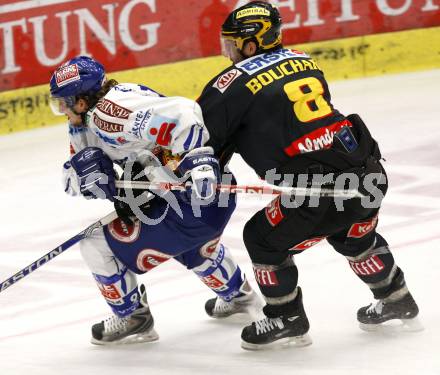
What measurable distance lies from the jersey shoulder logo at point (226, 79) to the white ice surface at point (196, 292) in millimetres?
993

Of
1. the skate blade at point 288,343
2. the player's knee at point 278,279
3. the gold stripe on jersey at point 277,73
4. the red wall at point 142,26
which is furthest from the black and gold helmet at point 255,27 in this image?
the red wall at point 142,26

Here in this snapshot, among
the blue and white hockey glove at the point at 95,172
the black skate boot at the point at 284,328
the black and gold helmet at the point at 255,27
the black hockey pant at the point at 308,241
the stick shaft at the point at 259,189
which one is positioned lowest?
the black skate boot at the point at 284,328

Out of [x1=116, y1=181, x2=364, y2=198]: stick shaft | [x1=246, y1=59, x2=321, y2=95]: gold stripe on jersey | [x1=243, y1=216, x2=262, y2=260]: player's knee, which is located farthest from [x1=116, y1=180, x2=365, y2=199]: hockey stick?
[x1=246, y1=59, x2=321, y2=95]: gold stripe on jersey

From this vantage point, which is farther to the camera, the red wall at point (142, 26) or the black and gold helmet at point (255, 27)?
the red wall at point (142, 26)

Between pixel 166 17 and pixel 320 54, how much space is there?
1.17 metres

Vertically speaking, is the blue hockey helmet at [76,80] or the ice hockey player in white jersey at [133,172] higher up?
the blue hockey helmet at [76,80]

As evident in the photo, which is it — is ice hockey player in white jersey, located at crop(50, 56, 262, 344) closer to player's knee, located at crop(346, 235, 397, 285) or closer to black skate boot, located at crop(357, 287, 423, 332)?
player's knee, located at crop(346, 235, 397, 285)

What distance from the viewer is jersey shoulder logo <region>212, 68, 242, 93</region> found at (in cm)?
400

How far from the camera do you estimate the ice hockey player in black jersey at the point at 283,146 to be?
3.99 m

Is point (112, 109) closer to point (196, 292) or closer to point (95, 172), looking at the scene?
point (95, 172)

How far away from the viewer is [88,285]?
17.4 ft

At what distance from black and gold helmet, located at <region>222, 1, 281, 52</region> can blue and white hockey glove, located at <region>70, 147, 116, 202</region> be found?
62 centimetres

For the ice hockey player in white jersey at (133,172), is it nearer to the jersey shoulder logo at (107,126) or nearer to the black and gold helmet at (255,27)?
the jersey shoulder logo at (107,126)

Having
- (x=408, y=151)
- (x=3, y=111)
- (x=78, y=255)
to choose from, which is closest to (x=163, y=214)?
(x=78, y=255)
